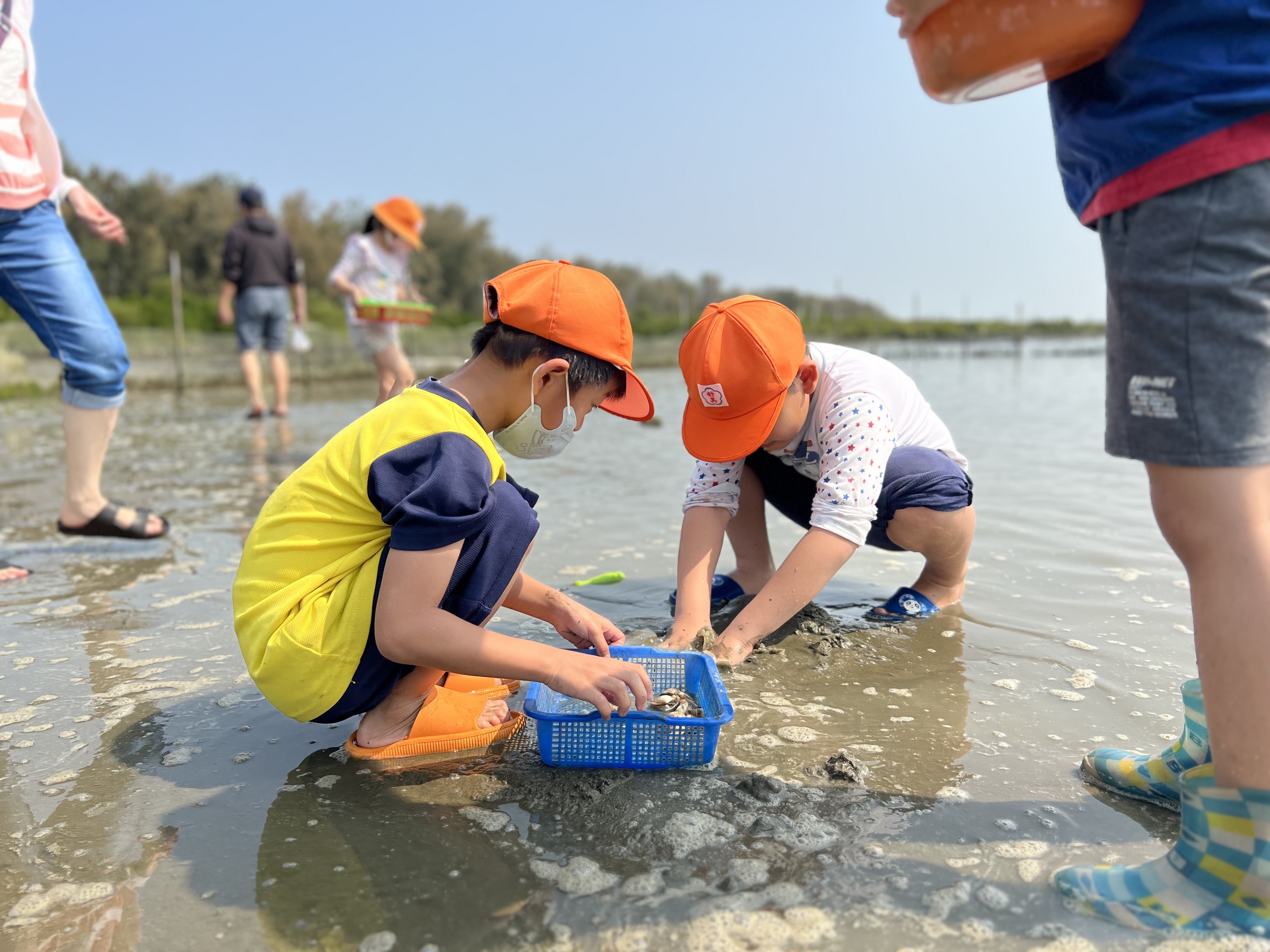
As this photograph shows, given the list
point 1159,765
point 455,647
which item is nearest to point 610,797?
point 455,647

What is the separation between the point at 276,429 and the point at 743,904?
7409 mm

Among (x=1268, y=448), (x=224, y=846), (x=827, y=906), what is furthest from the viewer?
(x=224, y=846)

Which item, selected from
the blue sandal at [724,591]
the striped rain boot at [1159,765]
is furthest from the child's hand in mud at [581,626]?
the striped rain boot at [1159,765]

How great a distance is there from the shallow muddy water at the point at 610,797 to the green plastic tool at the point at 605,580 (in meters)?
0.06

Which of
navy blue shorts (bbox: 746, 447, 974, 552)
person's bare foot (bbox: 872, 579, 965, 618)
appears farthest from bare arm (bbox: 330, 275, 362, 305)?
person's bare foot (bbox: 872, 579, 965, 618)

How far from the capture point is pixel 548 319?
1888mm

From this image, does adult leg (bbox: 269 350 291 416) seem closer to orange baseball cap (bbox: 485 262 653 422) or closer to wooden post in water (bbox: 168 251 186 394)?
wooden post in water (bbox: 168 251 186 394)

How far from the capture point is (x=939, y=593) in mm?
2957

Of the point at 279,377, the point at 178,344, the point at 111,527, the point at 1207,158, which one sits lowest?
the point at 111,527

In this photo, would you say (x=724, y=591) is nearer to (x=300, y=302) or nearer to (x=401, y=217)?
(x=401, y=217)

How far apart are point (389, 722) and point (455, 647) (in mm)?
368

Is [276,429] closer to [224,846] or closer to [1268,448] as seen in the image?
[224,846]

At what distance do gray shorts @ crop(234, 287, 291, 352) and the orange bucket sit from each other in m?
8.00

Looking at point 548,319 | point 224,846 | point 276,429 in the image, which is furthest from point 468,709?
point 276,429
